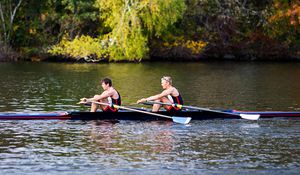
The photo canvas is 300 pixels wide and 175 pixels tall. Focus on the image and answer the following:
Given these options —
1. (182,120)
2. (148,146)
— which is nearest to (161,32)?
(182,120)

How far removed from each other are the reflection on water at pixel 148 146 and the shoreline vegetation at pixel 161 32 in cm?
2578

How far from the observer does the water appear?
15.6 metres

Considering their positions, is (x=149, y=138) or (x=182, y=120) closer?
(x=149, y=138)

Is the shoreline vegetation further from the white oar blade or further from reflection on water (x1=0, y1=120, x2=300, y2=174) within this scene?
reflection on water (x1=0, y1=120, x2=300, y2=174)

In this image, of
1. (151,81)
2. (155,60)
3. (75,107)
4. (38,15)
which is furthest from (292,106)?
(38,15)

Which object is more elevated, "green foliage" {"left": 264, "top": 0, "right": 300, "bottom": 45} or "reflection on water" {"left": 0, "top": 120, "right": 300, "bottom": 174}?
"green foliage" {"left": 264, "top": 0, "right": 300, "bottom": 45}

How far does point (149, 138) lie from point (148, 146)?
110 centimetres

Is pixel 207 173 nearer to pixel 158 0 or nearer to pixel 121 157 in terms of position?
pixel 121 157

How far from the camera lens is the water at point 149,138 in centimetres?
1559

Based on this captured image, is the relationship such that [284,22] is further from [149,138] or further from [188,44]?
[149,138]

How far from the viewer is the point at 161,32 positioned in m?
50.2

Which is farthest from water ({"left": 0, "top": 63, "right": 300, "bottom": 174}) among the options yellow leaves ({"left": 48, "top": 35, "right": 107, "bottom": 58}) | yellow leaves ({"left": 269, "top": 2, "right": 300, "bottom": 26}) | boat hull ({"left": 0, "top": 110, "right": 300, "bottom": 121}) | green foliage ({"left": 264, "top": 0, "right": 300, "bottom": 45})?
green foliage ({"left": 264, "top": 0, "right": 300, "bottom": 45})

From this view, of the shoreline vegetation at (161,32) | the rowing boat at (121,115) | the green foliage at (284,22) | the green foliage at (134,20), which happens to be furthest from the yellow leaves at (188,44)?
the rowing boat at (121,115)

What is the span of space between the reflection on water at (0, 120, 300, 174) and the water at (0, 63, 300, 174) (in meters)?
0.02
